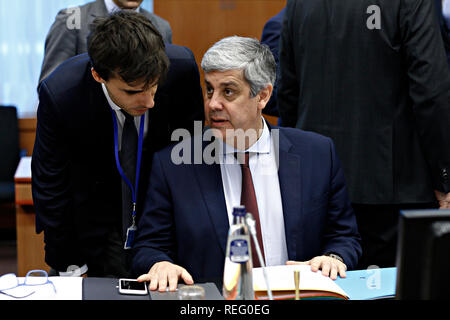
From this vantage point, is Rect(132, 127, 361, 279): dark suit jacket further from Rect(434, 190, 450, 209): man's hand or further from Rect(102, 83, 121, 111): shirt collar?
Rect(434, 190, 450, 209): man's hand

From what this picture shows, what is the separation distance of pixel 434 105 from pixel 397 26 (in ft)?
1.08

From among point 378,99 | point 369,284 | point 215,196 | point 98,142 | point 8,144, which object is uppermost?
point 378,99

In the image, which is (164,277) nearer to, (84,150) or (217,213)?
(217,213)

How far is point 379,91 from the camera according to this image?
223 cm

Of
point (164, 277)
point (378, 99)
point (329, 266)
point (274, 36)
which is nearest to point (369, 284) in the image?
point (329, 266)

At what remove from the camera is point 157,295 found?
1.40 meters

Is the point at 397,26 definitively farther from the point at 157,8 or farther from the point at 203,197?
the point at 157,8

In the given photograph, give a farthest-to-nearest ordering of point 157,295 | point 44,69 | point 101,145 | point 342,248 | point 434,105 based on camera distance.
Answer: point 44,69, point 434,105, point 101,145, point 342,248, point 157,295

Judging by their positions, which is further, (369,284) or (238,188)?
(238,188)

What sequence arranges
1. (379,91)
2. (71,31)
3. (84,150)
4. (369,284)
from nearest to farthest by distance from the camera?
(369,284), (84,150), (379,91), (71,31)

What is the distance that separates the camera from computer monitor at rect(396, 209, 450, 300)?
0.93m

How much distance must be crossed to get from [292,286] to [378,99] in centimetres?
109

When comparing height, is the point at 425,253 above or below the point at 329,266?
above

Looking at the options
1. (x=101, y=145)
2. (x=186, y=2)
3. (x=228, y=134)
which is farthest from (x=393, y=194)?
(x=186, y=2)
